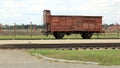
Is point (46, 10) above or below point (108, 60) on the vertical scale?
above

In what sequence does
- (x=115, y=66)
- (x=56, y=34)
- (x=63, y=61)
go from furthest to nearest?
(x=56, y=34) < (x=63, y=61) < (x=115, y=66)

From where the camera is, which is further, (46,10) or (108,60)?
(46,10)

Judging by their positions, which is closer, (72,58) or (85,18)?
(72,58)

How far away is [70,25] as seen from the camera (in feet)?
174

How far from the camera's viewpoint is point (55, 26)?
52219mm

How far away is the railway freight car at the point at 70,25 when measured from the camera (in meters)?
52.2

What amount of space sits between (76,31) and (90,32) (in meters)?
1.97

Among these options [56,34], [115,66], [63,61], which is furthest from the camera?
[56,34]

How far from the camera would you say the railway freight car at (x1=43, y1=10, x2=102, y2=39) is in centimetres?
5216

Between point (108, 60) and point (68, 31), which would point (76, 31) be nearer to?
point (68, 31)

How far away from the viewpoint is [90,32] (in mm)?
53250

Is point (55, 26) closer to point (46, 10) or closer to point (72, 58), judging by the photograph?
point (46, 10)

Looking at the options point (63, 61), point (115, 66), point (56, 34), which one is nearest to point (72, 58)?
point (63, 61)

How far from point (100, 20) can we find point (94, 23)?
3.24 ft
